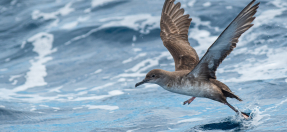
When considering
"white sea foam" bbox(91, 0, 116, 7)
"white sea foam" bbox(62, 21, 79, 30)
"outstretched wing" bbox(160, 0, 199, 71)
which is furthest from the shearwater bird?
"white sea foam" bbox(91, 0, 116, 7)

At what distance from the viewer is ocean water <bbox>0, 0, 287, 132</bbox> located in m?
6.87

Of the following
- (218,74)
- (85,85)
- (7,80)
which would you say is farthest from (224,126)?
(7,80)

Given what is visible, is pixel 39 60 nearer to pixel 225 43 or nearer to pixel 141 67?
pixel 141 67

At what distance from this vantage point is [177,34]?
7352 mm

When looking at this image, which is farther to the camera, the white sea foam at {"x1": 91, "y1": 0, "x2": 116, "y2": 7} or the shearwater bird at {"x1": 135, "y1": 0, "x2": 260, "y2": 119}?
the white sea foam at {"x1": 91, "y1": 0, "x2": 116, "y2": 7}

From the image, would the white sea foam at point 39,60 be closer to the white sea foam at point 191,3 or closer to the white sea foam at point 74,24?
the white sea foam at point 74,24

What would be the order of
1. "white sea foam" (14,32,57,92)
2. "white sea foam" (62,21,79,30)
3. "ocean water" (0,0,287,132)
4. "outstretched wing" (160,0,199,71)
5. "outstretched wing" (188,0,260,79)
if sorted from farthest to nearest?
"white sea foam" (62,21,79,30)
"white sea foam" (14,32,57,92)
"ocean water" (0,0,287,132)
"outstretched wing" (160,0,199,71)
"outstretched wing" (188,0,260,79)

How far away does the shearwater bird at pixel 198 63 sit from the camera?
16.2 feet

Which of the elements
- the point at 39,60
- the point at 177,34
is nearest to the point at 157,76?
the point at 177,34

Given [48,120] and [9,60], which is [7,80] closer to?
[9,60]

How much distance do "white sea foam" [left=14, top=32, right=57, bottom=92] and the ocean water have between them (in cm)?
3

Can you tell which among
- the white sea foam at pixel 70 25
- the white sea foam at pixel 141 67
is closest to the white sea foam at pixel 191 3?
the white sea foam at pixel 141 67

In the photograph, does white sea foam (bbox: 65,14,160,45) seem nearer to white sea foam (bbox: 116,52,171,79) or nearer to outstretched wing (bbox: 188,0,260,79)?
white sea foam (bbox: 116,52,171,79)

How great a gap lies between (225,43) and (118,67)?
18.2 feet
